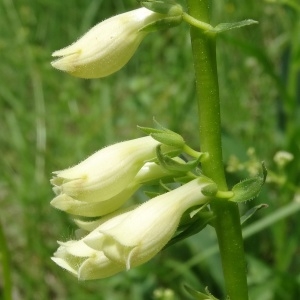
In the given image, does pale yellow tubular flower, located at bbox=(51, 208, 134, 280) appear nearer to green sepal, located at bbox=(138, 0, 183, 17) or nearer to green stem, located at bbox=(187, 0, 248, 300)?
green stem, located at bbox=(187, 0, 248, 300)

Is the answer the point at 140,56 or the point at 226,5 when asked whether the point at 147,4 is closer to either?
the point at 226,5

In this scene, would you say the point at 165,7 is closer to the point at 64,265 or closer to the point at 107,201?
the point at 107,201

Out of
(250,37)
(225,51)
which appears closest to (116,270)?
(225,51)

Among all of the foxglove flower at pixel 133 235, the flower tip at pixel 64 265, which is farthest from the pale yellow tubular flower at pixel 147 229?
the flower tip at pixel 64 265

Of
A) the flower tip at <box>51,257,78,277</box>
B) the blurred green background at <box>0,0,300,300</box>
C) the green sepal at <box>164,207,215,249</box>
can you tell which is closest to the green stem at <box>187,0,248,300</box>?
the green sepal at <box>164,207,215,249</box>

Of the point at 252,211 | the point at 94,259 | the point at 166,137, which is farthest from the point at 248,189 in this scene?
the point at 94,259
